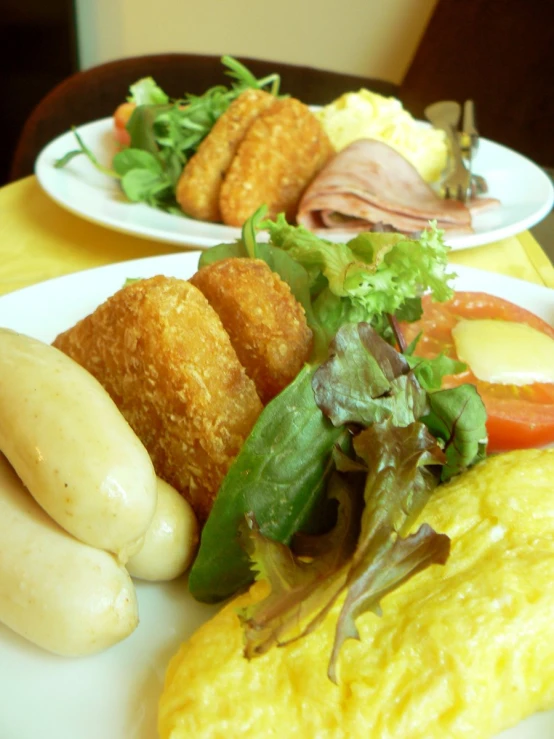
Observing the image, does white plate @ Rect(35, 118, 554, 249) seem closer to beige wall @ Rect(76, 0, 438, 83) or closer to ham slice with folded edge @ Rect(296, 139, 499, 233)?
ham slice with folded edge @ Rect(296, 139, 499, 233)

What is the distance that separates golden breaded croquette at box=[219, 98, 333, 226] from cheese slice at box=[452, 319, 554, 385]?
107 centimetres

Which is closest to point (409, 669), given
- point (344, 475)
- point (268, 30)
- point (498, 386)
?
point (344, 475)

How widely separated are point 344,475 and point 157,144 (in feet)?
6.98

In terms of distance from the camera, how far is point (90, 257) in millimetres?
2305

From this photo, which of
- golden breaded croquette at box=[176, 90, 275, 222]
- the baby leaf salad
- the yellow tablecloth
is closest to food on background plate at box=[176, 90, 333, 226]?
golden breaded croquette at box=[176, 90, 275, 222]

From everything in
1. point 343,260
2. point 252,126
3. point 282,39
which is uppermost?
point 343,260

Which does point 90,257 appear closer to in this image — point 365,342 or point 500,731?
point 365,342

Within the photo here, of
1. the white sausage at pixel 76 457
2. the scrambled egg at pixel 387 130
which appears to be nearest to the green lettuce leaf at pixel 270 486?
the white sausage at pixel 76 457

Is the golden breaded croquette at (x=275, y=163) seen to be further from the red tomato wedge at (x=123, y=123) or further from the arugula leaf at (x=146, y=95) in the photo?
the arugula leaf at (x=146, y=95)

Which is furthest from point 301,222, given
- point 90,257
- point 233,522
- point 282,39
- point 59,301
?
point 282,39

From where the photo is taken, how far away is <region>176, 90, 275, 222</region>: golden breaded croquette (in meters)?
2.61

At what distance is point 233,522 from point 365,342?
1.24ft

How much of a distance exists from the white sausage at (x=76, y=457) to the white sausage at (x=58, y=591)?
0.10ft

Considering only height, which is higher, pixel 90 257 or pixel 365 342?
pixel 365 342
